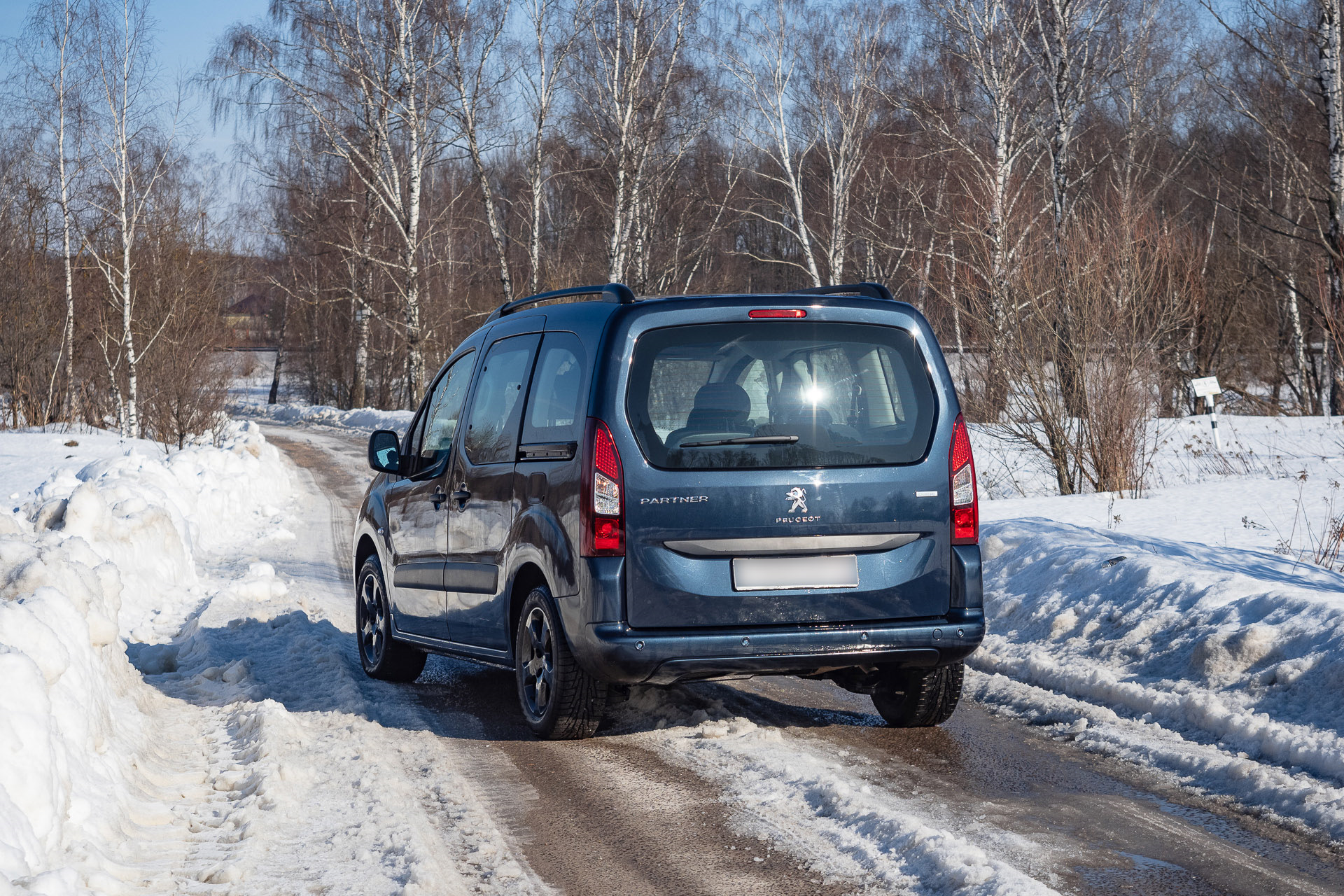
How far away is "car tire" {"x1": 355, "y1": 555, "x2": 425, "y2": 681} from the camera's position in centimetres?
695

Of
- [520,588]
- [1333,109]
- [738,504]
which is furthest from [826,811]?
[1333,109]

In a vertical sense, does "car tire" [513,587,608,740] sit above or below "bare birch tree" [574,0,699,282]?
below

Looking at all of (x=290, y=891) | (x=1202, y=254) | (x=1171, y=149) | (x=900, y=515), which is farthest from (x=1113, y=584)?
(x=1171, y=149)

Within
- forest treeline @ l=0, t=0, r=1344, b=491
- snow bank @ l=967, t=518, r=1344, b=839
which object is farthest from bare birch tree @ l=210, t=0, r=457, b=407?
snow bank @ l=967, t=518, r=1344, b=839

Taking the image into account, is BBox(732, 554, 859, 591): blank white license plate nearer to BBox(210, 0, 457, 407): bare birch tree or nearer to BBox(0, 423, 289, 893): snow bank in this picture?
BBox(0, 423, 289, 893): snow bank

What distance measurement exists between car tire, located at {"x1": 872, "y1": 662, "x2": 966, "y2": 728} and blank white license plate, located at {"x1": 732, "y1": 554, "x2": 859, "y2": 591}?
76 centimetres

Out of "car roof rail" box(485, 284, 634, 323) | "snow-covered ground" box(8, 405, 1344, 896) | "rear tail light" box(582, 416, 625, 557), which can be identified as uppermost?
"car roof rail" box(485, 284, 634, 323)

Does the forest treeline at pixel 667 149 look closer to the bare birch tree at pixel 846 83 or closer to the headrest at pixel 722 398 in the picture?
the bare birch tree at pixel 846 83

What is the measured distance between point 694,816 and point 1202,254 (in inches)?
904

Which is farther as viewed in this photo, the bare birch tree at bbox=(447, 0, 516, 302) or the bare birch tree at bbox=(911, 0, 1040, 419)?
the bare birch tree at bbox=(447, 0, 516, 302)

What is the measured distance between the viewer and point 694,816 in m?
4.30

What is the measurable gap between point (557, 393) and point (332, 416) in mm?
34901

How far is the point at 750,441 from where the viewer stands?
196 inches

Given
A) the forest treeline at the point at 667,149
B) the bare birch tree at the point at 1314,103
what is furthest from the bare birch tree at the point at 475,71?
the bare birch tree at the point at 1314,103
